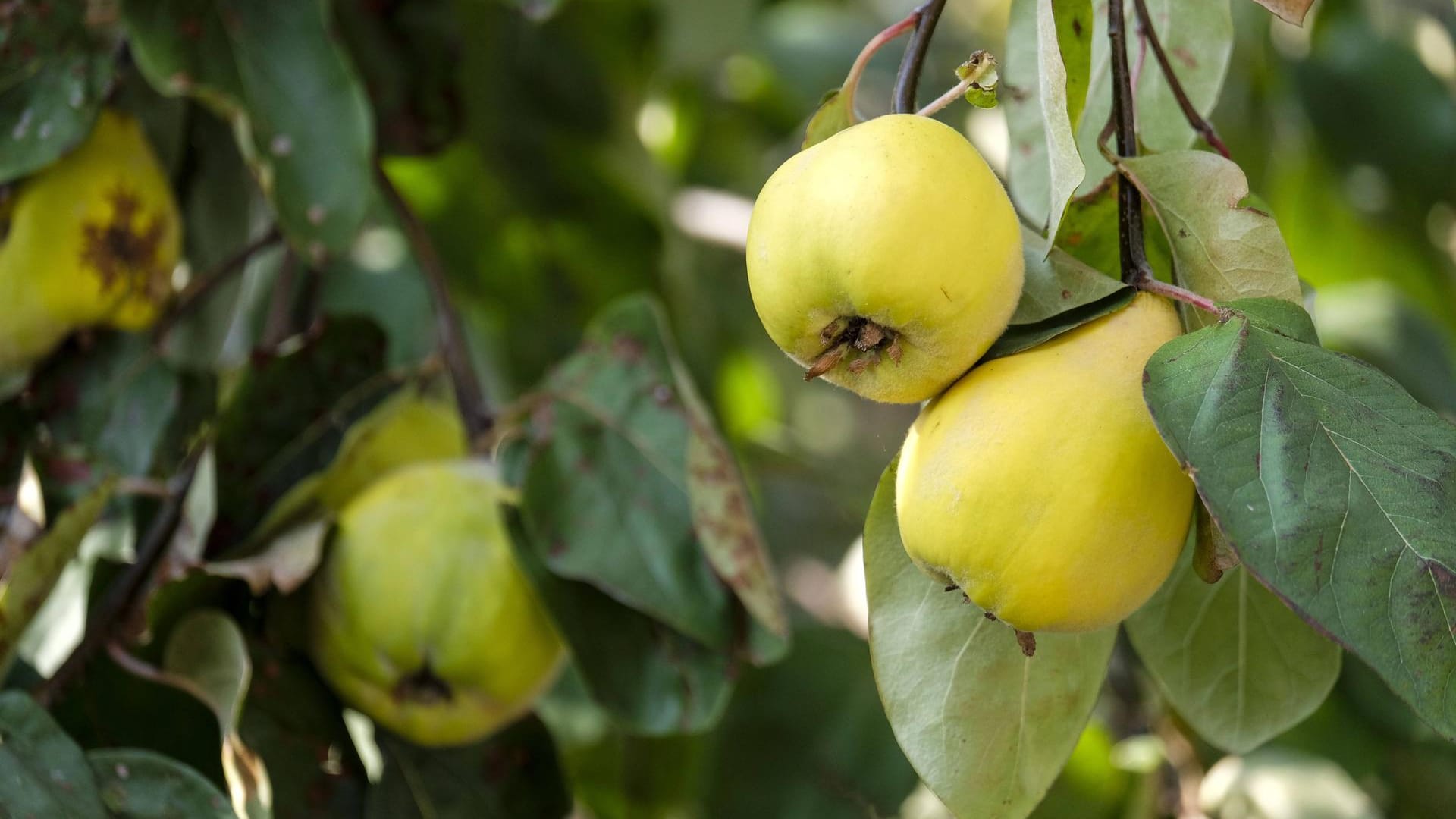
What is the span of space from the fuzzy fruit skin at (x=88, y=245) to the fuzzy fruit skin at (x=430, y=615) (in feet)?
0.79

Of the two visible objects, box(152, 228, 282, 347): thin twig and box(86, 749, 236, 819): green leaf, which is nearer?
box(86, 749, 236, 819): green leaf

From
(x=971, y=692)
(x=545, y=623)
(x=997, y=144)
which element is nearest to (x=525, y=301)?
(x=997, y=144)

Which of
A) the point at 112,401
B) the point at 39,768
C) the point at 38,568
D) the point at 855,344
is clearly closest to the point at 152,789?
the point at 39,768

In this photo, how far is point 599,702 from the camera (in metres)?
0.86

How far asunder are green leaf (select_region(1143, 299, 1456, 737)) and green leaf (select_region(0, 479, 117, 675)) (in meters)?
0.64

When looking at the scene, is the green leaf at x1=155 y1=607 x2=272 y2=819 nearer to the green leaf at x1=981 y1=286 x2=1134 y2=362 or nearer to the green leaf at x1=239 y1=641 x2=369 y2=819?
the green leaf at x1=239 y1=641 x2=369 y2=819

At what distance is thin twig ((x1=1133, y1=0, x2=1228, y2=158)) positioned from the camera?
22.2 inches

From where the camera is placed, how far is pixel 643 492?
92 centimetres

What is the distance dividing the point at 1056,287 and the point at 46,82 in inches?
28.3

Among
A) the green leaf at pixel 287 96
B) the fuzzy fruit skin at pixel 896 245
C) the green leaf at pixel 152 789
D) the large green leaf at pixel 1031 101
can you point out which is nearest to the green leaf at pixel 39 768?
the green leaf at pixel 152 789

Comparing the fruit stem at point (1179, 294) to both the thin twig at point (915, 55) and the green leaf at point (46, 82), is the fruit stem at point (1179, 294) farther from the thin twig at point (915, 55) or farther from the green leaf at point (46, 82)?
the green leaf at point (46, 82)

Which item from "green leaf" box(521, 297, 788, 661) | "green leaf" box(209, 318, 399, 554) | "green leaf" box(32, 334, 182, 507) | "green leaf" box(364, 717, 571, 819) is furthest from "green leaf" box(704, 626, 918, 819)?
"green leaf" box(32, 334, 182, 507)

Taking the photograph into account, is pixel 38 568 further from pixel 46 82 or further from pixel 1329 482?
pixel 1329 482

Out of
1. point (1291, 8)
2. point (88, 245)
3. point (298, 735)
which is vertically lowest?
point (298, 735)
